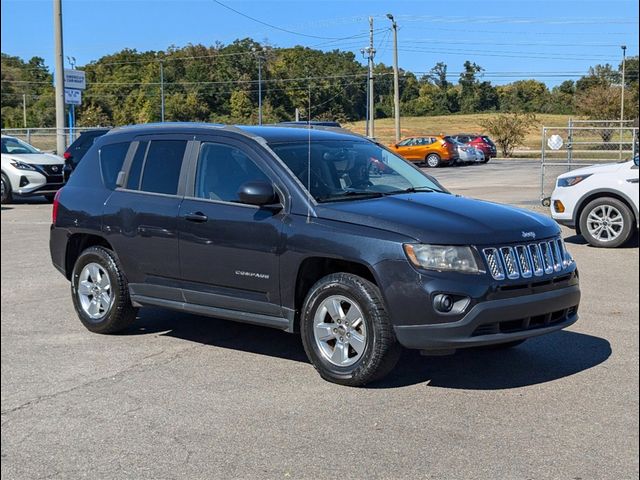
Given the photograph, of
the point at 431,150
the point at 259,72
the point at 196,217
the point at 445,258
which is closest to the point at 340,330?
the point at 445,258

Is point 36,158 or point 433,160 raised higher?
point 433,160

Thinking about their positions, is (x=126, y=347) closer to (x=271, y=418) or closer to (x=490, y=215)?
(x=271, y=418)

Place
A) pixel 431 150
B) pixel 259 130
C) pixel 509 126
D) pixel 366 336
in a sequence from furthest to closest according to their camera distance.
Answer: pixel 509 126
pixel 431 150
pixel 259 130
pixel 366 336

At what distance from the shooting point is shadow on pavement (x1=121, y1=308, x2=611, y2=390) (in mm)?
5512

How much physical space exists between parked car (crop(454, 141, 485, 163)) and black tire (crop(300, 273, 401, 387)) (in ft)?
122

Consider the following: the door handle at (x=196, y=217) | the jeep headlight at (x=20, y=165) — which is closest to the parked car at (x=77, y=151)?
the jeep headlight at (x=20, y=165)

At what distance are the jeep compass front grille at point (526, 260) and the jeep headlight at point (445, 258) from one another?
0.31 feet

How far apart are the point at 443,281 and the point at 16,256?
23.7 feet

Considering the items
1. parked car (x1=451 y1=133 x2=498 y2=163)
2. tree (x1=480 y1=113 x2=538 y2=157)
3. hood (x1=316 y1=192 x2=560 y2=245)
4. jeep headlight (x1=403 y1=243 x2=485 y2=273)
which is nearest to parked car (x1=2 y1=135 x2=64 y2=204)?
hood (x1=316 y1=192 x2=560 y2=245)

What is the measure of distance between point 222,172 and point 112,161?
126 cm

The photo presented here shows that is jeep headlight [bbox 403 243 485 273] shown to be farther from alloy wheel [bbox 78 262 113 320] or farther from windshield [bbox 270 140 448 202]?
alloy wheel [bbox 78 262 113 320]

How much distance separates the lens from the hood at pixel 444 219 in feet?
16.7

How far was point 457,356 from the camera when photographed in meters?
6.11

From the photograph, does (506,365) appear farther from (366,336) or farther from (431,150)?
(431,150)
